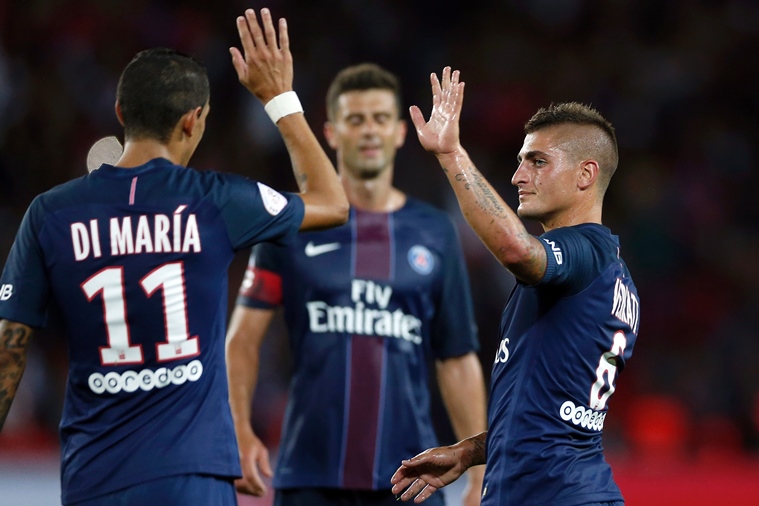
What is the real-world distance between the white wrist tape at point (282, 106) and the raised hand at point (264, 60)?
24 mm

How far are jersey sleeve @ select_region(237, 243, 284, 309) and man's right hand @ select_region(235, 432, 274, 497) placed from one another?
67 cm

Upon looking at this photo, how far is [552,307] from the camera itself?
360 cm

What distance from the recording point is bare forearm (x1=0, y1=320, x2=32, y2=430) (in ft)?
11.3

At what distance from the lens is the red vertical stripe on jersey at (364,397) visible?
16.3ft

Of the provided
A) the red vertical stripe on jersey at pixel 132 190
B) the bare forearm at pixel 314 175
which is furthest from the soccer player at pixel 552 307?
the red vertical stripe on jersey at pixel 132 190

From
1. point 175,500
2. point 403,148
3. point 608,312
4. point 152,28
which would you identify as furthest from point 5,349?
point 152,28

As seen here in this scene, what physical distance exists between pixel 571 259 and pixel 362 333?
184 cm

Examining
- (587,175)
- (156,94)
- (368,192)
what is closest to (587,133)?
(587,175)

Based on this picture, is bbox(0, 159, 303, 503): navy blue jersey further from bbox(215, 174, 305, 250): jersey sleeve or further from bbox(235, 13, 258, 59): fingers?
bbox(235, 13, 258, 59): fingers

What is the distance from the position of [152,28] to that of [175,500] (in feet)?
34.3

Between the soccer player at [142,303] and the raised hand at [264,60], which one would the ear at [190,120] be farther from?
the raised hand at [264,60]

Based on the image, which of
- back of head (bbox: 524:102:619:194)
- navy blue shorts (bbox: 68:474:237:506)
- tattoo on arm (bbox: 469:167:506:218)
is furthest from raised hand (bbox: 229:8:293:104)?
navy blue shorts (bbox: 68:474:237:506)

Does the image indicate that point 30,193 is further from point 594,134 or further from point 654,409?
point 594,134

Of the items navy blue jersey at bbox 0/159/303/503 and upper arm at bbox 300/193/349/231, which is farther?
upper arm at bbox 300/193/349/231
